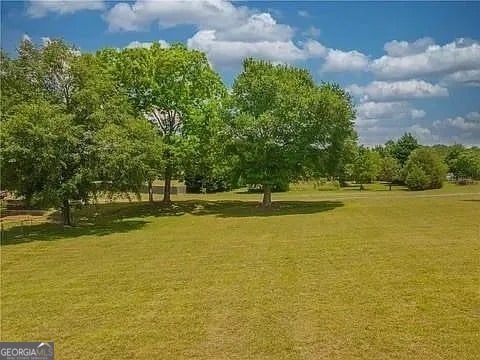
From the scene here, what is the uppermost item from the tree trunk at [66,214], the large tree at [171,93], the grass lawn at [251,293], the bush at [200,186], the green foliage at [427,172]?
the large tree at [171,93]

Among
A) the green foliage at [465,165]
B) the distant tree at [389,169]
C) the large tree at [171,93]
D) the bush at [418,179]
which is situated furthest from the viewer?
the distant tree at [389,169]

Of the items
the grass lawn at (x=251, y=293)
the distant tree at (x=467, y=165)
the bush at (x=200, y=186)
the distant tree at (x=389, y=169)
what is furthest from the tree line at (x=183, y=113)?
the distant tree at (x=467, y=165)

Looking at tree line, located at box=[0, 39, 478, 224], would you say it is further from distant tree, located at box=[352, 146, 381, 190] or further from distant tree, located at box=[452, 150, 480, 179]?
distant tree, located at box=[452, 150, 480, 179]

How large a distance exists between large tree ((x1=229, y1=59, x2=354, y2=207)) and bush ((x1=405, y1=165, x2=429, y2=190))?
85.3 ft

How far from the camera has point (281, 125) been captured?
31.9 metres

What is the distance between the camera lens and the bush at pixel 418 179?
56281mm

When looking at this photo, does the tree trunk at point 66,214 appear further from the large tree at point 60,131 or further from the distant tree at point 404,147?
the distant tree at point 404,147

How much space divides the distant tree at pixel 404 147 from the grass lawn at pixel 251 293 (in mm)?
62682

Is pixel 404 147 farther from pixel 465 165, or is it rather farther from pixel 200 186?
pixel 200 186

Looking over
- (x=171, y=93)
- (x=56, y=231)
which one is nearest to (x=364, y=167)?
(x=171, y=93)

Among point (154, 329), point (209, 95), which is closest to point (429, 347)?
point (154, 329)

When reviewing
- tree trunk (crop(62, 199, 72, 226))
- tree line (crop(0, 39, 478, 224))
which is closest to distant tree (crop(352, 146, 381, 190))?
tree line (crop(0, 39, 478, 224))

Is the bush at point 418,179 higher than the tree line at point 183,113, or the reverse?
the tree line at point 183,113

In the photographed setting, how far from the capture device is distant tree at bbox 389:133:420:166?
266 feet
